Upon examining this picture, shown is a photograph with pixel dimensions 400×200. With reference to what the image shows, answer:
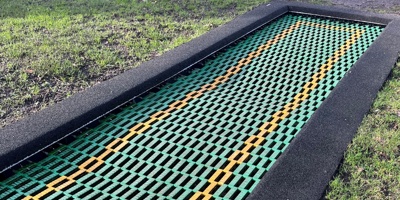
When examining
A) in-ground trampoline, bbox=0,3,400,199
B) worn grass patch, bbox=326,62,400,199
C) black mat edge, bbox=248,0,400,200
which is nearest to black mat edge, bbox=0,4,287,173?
in-ground trampoline, bbox=0,3,400,199

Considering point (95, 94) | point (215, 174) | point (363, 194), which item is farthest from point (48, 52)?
point (363, 194)

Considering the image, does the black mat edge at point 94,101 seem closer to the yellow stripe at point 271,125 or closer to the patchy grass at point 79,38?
the patchy grass at point 79,38

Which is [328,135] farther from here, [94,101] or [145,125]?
[94,101]

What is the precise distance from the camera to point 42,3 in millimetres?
5922

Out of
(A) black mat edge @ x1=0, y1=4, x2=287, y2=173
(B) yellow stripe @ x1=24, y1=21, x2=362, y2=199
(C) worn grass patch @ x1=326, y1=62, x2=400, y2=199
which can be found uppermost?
(A) black mat edge @ x1=0, y1=4, x2=287, y2=173

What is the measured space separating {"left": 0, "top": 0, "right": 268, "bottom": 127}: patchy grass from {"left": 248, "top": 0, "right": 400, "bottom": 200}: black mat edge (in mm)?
1893

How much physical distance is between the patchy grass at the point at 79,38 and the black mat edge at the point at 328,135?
1.89m

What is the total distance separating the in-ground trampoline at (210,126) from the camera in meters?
2.60

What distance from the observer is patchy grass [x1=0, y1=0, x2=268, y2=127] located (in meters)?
3.71

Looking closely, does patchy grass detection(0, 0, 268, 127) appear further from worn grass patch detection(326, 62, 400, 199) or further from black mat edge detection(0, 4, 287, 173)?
worn grass patch detection(326, 62, 400, 199)

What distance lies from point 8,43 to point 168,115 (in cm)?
227

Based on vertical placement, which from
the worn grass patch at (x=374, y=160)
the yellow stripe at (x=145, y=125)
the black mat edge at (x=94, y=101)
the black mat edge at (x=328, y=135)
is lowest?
the worn grass patch at (x=374, y=160)

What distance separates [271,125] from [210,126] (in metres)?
0.47

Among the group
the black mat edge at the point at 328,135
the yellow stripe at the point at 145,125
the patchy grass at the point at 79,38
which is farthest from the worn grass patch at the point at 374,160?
the patchy grass at the point at 79,38
